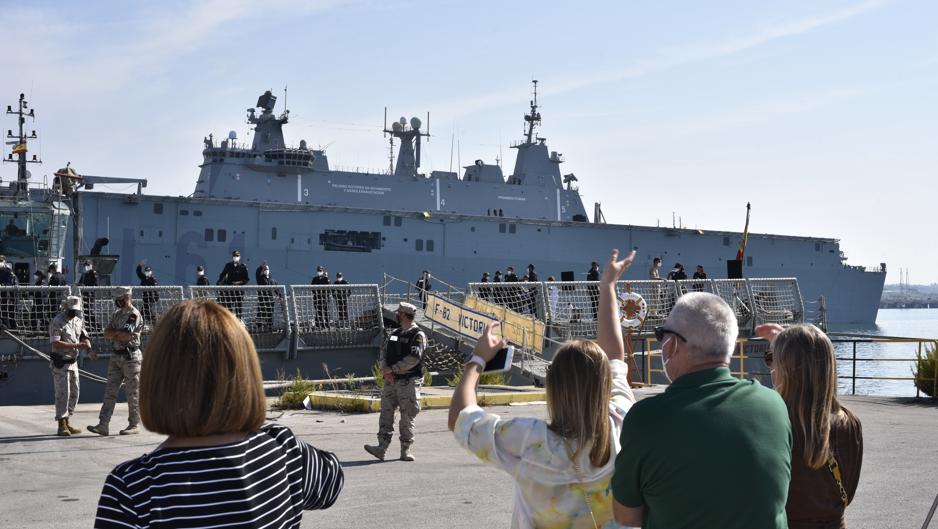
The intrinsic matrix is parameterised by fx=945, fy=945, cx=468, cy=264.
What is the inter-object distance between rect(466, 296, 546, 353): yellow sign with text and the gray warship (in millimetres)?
16822

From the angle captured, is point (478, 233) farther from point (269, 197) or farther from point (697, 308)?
point (697, 308)

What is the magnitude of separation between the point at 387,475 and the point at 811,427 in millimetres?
6058

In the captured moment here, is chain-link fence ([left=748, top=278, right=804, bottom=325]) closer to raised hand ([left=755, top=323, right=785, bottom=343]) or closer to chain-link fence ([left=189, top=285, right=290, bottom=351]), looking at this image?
chain-link fence ([left=189, top=285, right=290, bottom=351])

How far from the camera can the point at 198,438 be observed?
2604 millimetres

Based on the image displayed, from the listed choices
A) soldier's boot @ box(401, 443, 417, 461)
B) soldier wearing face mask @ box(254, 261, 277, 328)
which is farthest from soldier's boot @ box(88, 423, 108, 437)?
soldier wearing face mask @ box(254, 261, 277, 328)

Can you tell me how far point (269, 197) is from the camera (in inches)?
1991

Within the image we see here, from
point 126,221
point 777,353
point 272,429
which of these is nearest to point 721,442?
point 777,353

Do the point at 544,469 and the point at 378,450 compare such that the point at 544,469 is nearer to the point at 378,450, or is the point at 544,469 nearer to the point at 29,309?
the point at 378,450

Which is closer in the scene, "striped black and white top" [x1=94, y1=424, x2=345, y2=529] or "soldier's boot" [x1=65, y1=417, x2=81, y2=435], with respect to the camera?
"striped black and white top" [x1=94, y1=424, x2=345, y2=529]

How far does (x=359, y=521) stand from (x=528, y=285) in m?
13.5

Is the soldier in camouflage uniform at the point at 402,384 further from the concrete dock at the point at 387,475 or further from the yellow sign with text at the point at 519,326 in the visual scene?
the yellow sign with text at the point at 519,326

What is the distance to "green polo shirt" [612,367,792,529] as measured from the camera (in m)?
3.11

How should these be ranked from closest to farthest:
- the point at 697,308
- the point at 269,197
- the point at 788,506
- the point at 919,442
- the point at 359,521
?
the point at 697,308
the point at 788,506
the point at 359,521
the point at 919,442
the point at 269,197

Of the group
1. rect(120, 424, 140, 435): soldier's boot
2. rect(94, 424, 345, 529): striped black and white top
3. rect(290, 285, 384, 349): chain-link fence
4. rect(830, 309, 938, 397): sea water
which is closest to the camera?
rect(94, 424, 345, 529): striped black and white top
